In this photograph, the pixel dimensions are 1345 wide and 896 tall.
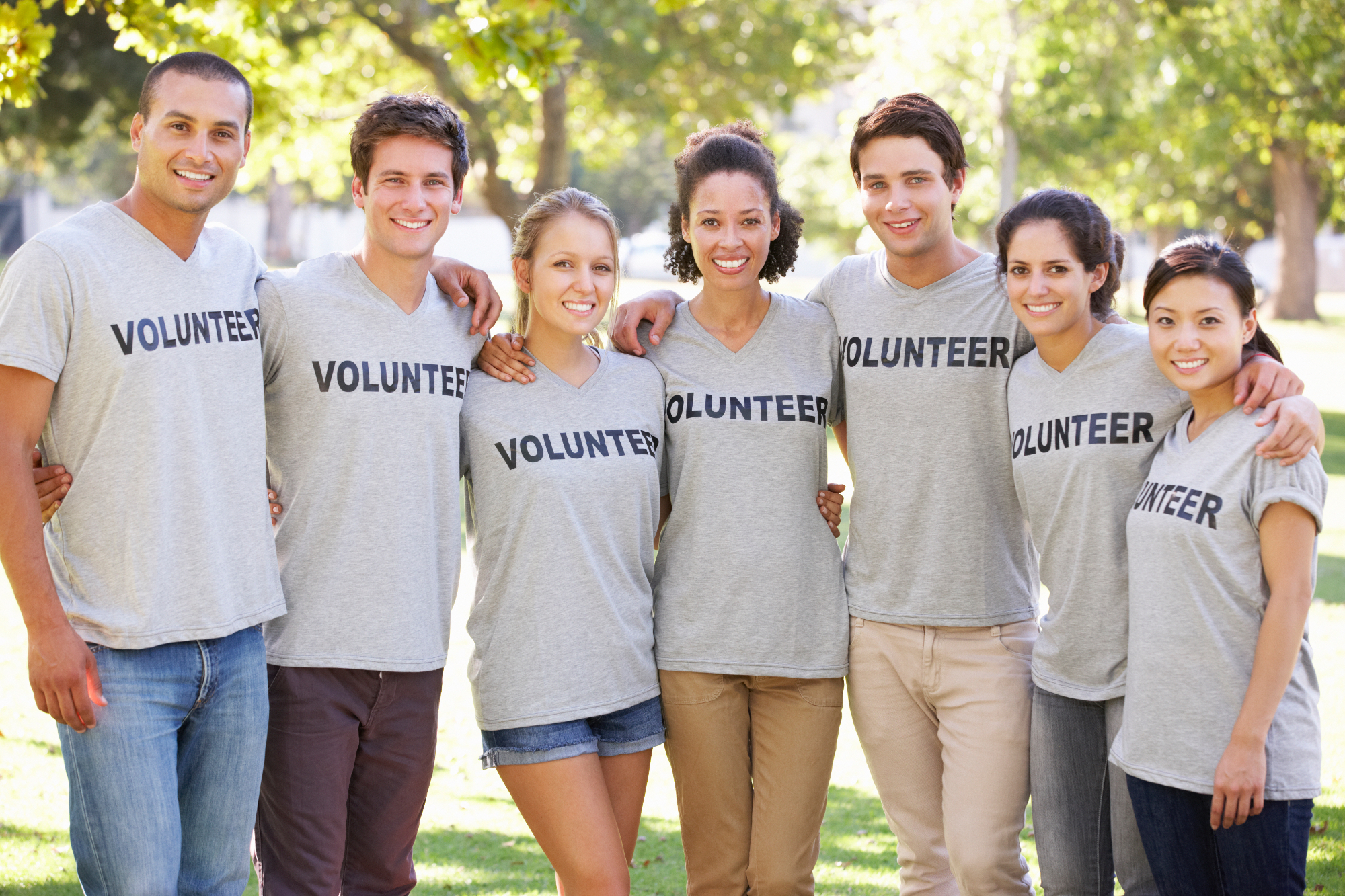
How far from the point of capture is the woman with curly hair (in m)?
3.71

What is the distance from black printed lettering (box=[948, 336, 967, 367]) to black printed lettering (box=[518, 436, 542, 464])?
1282 millimetres

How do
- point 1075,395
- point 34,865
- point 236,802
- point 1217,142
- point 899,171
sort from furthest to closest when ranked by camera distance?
point 1217,142, point 34,865, point 899,171, point 1075,395, point 236,802

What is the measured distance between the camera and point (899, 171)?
379cm

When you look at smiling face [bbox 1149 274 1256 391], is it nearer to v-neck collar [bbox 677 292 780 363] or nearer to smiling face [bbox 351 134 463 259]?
v-neck collar [bbox 677 292 780 363]

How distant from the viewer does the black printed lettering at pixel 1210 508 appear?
3.06m

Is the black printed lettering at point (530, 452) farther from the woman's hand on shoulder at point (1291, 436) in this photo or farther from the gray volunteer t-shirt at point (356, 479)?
the woman's hand on shoulder at point (1291, 436)

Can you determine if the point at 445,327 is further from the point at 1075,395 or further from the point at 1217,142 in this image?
the point at 1217,142

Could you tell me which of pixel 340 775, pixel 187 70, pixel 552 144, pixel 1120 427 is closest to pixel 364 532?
pixel 340 775

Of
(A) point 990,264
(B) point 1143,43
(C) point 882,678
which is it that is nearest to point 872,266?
(A) point 990,264

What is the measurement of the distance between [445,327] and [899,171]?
1.47m

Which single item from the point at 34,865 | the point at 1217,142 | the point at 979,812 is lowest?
the point at 34,865

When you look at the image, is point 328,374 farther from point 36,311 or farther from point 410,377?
point 36,311

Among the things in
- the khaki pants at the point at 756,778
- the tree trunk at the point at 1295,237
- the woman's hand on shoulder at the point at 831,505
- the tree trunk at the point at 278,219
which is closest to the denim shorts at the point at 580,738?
the khaki pants at the point at 756,778

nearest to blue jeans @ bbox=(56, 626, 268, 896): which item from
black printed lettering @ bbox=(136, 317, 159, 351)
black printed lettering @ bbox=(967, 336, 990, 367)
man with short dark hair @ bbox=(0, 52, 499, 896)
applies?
man with short dark hair @ bbox=(0, 52, 499, 896)
